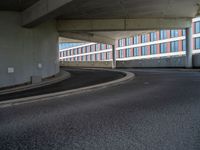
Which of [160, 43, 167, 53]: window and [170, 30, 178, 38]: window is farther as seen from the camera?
[160, 43, 167, 53]: window

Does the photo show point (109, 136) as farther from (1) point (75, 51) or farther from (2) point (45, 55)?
(1) point (75, 51)

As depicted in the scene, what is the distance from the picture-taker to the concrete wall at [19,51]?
45.1 feet

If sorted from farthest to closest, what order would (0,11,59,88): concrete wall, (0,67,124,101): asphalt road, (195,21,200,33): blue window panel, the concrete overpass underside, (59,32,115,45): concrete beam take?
(195,21,200,33): blue window panel → (59,32,115,45): concrete beam → (0,11,59,88): concrete wall → the concrete overpass underside → (0,67,124,101): asphalt road

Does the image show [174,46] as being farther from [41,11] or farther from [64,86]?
[64,86]

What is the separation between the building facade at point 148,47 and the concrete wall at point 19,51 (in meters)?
52.1

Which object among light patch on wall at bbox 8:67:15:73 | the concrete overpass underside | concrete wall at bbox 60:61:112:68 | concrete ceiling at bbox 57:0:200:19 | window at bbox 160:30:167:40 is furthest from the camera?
window at bbox 160:30:167:40

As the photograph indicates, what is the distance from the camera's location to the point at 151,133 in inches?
151

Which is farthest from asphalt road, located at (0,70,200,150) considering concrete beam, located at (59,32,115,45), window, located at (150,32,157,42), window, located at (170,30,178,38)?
window, located at (150,32,157,42)

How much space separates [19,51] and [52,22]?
6.79 meters

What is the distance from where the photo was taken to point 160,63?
3009 centimetres

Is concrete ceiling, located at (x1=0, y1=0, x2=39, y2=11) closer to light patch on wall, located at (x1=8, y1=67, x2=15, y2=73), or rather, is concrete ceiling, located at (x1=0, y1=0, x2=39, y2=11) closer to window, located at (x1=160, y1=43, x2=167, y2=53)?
light patch on wall, located at (x1=8, y1=67, x2=15, y2=73)

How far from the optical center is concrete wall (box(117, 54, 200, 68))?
2407cm

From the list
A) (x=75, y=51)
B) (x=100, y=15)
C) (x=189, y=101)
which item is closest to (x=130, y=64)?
(x=100, y=15)

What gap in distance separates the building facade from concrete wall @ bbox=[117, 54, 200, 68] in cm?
3003
